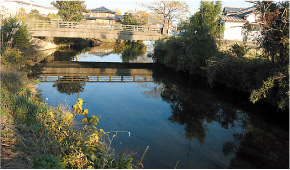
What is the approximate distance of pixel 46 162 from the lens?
5.09 m

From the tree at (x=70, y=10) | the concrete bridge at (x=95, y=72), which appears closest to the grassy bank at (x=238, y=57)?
the concrete bridge at (x=95, y=72)

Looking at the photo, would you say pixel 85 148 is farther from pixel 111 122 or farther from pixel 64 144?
pixel 111 122

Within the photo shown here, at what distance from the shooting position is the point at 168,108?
1208 centimetres

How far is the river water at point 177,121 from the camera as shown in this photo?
7.38 metres

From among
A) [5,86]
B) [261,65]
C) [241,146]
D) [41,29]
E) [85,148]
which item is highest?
[41,29]

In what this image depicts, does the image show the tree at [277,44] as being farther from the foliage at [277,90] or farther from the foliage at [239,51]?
the foliage at [239,51]

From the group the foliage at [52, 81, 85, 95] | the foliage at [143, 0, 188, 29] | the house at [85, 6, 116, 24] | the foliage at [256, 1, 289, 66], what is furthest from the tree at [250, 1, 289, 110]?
the house at [85, 6, 116, 24]

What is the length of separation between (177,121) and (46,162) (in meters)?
6.27

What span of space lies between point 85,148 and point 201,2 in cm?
1528

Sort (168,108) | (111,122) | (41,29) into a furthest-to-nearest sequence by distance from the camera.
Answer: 1. (41,29)
2. (168,108)
3. (111,122)

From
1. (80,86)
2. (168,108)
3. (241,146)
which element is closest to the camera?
(241,146)

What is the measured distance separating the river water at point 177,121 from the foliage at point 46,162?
7.77 feet

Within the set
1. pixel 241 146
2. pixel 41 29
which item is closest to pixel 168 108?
pixel 241 146

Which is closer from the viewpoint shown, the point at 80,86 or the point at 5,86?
the point at 5,86
